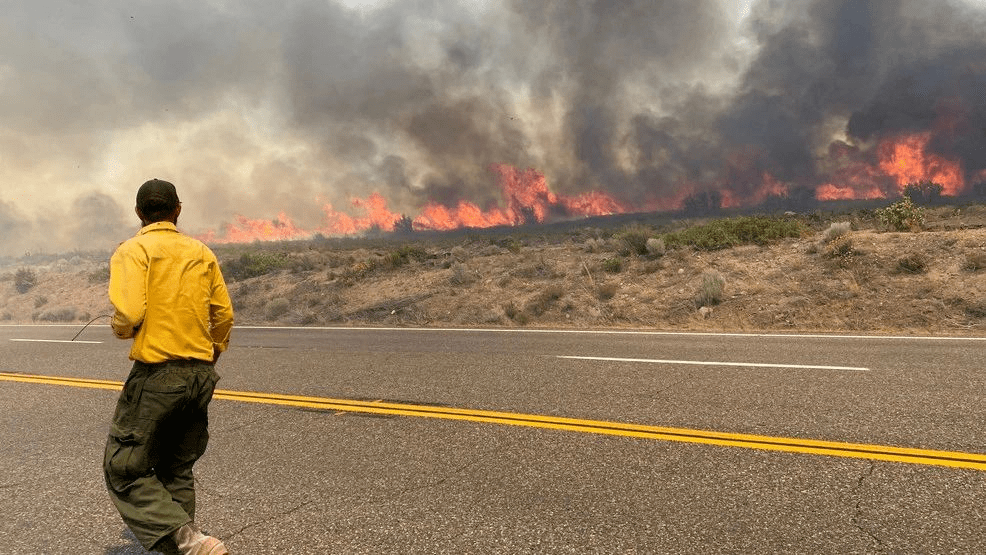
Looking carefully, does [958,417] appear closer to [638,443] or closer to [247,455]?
[638,443]

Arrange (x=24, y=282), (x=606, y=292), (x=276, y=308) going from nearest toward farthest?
(x=606, y=292), (x=276, y=308), (x=24, y=282)

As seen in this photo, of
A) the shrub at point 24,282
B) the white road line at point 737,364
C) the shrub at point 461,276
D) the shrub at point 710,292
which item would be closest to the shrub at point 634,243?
the shrub at point 710,292

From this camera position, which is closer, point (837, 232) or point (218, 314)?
point (218, 314)

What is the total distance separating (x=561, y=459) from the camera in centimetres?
419

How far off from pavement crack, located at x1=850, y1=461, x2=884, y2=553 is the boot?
10.9 feet

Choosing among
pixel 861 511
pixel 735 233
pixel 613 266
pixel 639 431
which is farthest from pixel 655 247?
pixel 861 511

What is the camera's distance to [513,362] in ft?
26.5

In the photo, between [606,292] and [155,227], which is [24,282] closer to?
[606,292]

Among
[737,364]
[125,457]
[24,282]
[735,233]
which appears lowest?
[737,364]

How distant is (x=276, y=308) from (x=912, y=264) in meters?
17.4

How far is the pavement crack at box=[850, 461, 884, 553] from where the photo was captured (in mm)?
2891

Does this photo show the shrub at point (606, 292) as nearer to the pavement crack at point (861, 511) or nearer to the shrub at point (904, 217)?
the shrub at point (904, 217)

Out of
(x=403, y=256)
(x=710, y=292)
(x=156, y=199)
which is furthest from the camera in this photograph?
(x=403, y=256)

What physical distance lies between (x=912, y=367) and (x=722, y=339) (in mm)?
3045
